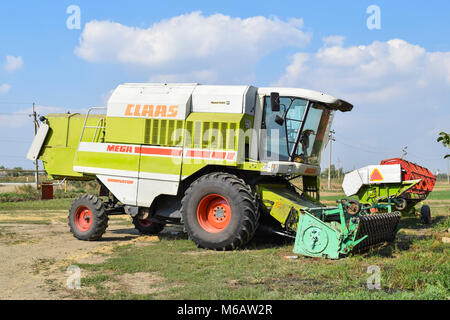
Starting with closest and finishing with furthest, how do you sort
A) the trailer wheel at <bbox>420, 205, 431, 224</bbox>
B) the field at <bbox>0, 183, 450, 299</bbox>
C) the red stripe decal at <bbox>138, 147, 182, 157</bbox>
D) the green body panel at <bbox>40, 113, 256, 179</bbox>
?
the field at <bbox>0, 183, 450, 299</bbox> < the green body panel at <bbox>40, 113, 256, 179</bbox> < the red stripe decal at <bbox>138, 147, 182, 157</bbox> < the trailer wheel at <bbox>420, 205, 431, 224</bbox>

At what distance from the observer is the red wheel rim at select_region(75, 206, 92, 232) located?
1234cm

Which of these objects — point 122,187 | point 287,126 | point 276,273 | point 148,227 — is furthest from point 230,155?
point 148,227

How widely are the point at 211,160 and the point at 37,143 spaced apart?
5.43 metres

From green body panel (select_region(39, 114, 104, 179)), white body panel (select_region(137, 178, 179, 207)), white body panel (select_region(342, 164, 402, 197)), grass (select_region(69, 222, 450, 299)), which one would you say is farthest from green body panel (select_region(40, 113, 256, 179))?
white body panel (select_region(342, 164, 402, 197))

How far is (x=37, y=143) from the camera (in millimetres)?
13055

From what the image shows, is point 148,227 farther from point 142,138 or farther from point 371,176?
point 371,176

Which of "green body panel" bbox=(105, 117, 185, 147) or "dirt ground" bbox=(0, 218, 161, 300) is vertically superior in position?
"green body panel" bbox=(105, 117, 185, 147)

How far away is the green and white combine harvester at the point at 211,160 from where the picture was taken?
10242mm

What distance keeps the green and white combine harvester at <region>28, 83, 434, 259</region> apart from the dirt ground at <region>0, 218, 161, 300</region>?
894 millimetres

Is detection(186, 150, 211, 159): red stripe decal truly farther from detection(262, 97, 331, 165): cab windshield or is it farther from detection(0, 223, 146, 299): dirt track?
detection(0, 223, 146, 299): dirt track

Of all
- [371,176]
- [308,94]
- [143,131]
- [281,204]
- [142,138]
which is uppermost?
[308,94]

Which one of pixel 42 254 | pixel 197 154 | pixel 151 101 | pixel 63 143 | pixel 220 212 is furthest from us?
pixel 63 143
